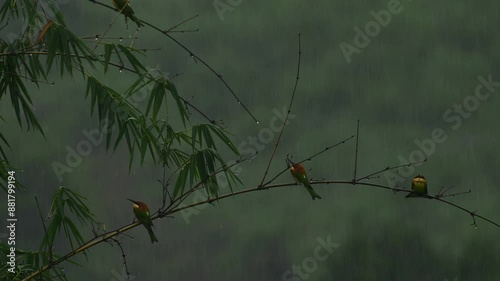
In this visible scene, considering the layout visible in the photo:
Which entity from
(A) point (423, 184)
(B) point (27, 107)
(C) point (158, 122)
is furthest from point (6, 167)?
(A) point (423, 184)

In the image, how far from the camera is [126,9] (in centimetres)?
402

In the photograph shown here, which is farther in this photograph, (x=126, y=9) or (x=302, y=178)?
(x=126, y=9)

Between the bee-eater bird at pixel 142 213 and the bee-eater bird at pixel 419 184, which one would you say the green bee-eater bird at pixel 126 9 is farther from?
the bee-eater bird at pixel 419 184

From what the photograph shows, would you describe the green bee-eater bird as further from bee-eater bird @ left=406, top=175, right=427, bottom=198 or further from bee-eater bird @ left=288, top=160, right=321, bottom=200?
bee-eater bird @ left=406, top=175, right=427, bottom=198

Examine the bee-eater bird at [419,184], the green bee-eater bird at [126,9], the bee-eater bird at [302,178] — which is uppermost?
the green bee-eater bird at [126,9]

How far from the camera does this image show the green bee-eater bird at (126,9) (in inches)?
156

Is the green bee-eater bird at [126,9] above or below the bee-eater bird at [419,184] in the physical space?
above

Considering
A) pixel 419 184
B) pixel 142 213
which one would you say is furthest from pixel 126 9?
pixel 419 184

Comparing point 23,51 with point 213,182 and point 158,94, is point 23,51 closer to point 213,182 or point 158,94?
point 158,94

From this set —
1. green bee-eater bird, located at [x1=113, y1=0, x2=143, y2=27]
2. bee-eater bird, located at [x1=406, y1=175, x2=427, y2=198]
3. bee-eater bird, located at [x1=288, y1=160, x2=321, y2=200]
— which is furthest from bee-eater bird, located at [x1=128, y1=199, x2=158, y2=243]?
bee-eater bird, located at [x1=406, y1=175, x2=427, y2=198]

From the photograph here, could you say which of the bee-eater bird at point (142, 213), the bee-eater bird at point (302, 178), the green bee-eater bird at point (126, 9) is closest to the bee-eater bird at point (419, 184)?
the bee-eater bird at point (302, 178)

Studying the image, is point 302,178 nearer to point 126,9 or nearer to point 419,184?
point 419,184

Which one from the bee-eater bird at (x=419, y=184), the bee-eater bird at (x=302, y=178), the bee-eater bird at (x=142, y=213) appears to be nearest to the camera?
the bee-eater bird at (x=142, y=213)

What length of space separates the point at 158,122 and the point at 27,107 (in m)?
0.79
